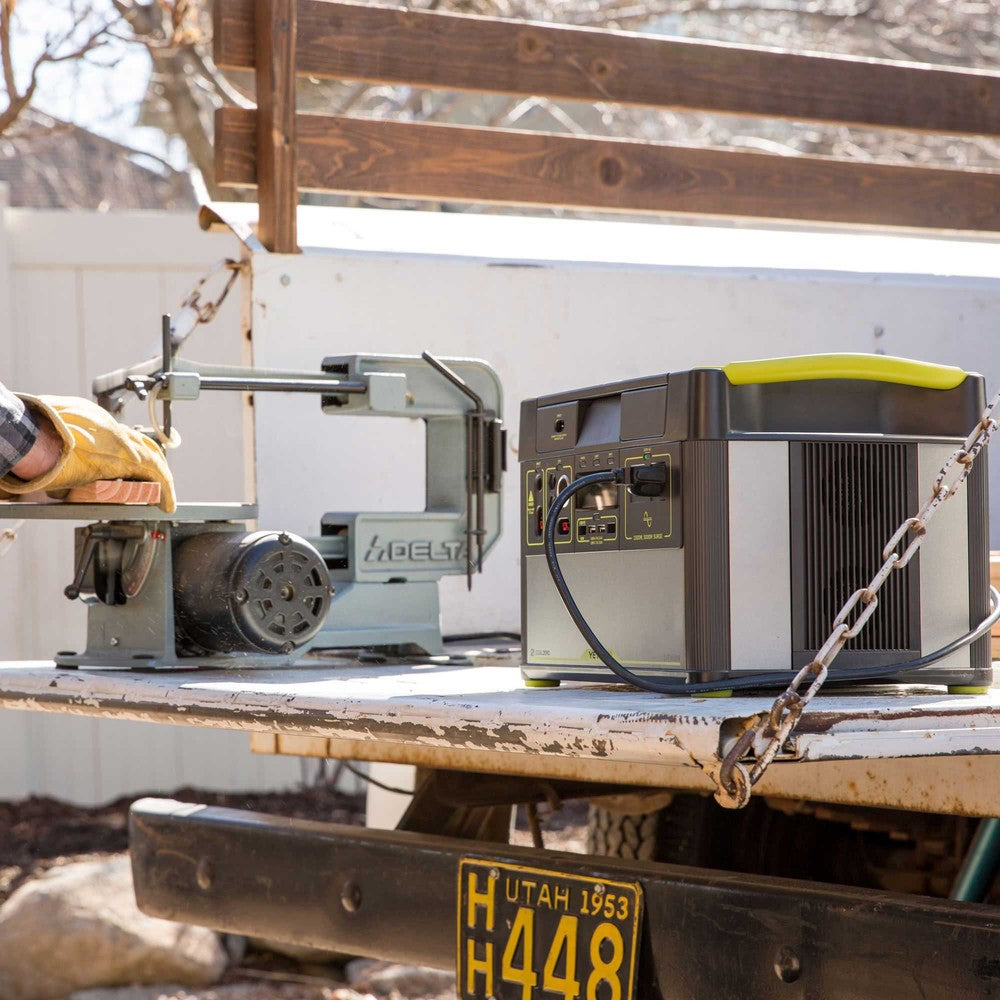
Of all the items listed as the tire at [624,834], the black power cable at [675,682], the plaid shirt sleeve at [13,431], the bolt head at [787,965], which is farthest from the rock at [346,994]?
the bolt head at [787,965]

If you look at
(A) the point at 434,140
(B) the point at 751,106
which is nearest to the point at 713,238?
(B) the point at 751,106

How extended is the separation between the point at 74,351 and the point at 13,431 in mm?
4325

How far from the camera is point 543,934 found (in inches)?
83.8

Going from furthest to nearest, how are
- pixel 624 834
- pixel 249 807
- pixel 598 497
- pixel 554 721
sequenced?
1. pixel 249 807
2. pixel 624 834
3. pixel 598 497
4. pixel 554 721

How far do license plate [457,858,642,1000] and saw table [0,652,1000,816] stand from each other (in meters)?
0.20

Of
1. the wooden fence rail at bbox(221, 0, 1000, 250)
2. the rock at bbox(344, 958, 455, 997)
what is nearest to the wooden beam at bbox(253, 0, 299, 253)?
the wooden fence rail at bbox(221, 0, 1000, 250)

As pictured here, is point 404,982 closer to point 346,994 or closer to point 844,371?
point 346,994

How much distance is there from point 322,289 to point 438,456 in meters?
0.57

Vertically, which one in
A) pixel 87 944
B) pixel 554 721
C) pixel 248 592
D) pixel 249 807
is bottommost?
pixel 87 944

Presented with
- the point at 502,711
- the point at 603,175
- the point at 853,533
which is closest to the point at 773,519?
the point at 853,533

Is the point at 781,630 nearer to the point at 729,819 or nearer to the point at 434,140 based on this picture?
the point at 729,819

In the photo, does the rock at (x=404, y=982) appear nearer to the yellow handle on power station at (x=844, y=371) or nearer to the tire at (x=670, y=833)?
the tire at (x=670, y=833)

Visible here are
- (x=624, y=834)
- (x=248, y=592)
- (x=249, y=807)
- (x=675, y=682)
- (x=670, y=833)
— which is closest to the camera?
(x=675, y=682)

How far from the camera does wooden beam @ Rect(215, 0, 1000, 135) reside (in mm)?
3869
